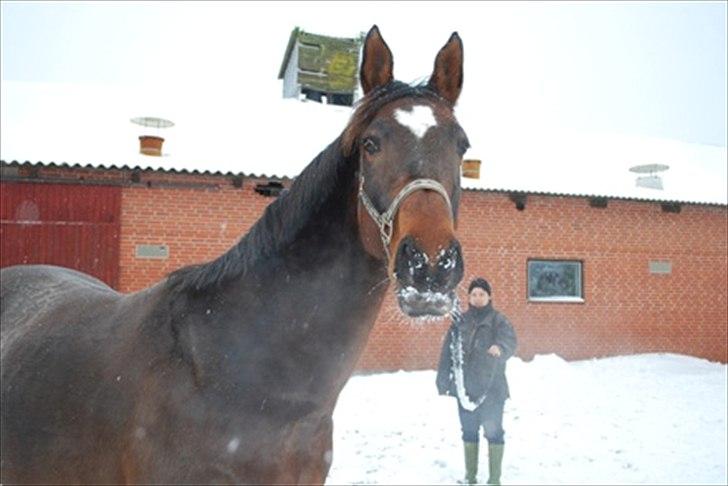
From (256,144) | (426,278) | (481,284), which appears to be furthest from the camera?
(256,144)

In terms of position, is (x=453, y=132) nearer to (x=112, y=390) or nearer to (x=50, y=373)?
(x=112, y=390)

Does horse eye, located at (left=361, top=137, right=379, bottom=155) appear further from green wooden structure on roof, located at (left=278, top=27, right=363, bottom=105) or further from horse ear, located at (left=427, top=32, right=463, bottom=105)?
green wooden structure on roof, located at (left=278, top=27, right=363, bottom=105)

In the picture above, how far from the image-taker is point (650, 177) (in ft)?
53.0

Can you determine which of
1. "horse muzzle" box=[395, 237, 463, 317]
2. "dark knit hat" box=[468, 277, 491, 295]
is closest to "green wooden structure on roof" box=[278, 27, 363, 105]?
"dark knit hat" box=[468, 277, 491, 295]

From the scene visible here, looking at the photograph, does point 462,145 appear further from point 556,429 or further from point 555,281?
point 555,281

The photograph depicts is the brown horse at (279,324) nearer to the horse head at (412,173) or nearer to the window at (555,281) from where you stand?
the horse head at (412,173)

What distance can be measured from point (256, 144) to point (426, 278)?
1216 cm

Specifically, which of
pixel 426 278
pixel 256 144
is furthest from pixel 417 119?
pixel 256 144

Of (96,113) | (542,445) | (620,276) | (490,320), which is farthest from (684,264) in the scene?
(96,113)

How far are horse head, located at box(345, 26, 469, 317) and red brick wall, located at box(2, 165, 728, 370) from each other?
9326 mm

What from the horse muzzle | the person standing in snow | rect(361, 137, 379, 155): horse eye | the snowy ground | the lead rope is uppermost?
rect(361, 137, 379, 155): horse eye

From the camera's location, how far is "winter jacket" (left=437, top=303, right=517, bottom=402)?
548cm

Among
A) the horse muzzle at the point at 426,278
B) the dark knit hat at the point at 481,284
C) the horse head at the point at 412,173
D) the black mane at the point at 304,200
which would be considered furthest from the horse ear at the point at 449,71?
the dark knit hat at the point at 481,284

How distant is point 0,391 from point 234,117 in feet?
44.1
